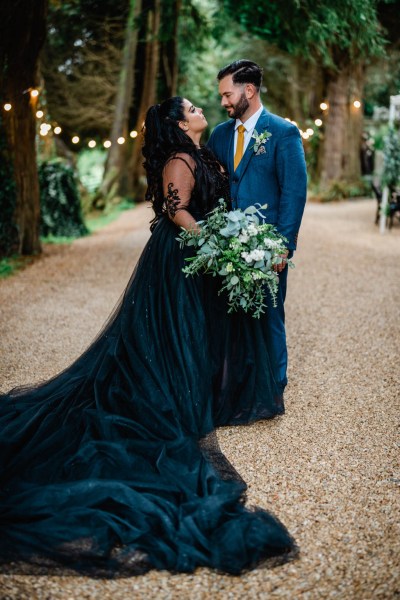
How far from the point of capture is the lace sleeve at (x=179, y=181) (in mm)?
3703

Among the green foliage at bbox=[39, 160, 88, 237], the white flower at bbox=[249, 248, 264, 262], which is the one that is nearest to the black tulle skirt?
the white flower at bbox=[249, 248, 264, 262]

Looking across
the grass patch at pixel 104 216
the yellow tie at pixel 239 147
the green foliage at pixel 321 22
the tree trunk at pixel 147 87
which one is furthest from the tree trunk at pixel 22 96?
the tree trunk at pixel 147 87

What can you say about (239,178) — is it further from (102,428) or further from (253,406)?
(102,428)

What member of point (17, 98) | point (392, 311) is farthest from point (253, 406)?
point (17, 98)

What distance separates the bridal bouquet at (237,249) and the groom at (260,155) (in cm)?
32

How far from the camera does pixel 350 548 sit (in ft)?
9.07

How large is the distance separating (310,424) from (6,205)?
7236 mm

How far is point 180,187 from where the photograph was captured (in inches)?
147

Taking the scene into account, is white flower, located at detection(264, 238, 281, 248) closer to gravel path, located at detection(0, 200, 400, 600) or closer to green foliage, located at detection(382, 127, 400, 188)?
gravel path, located at detection(0, 200, 400, 600)

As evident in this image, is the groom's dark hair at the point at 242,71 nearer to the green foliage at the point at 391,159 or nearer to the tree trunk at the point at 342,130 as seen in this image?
the green foliage at the point at 391,159

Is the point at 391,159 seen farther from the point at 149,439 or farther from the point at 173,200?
the point at 149,439

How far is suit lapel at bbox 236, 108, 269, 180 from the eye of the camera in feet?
13.2

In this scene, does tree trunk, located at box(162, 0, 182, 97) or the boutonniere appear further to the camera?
tree trunk, located at box(162, 0, 182, 97)

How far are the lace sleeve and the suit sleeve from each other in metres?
0.64
